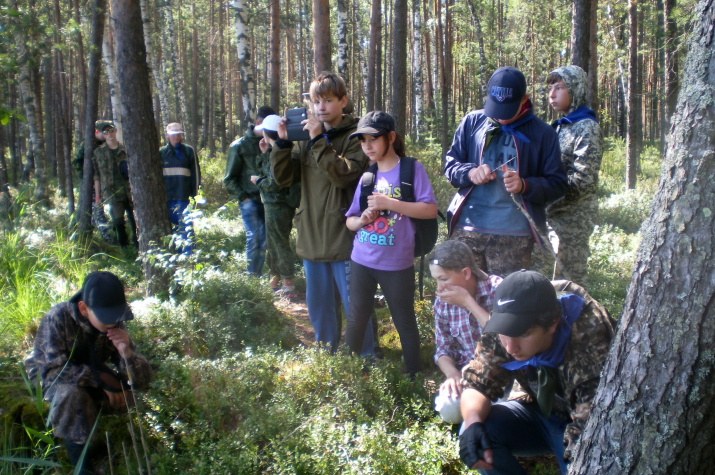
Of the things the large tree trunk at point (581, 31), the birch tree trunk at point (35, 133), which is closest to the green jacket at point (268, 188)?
the large tree trunk at point (581, 31)

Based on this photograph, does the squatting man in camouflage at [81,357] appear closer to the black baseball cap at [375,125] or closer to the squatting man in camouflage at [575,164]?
the black baseball cap at [375,125]

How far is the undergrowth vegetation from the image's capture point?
2.81m

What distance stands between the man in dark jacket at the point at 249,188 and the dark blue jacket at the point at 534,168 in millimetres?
3223

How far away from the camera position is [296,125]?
3.98m

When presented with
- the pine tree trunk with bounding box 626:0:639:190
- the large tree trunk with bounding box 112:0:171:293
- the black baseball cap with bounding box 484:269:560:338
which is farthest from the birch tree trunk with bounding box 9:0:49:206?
the pine tree trunk with bounding box 626:0:639:190

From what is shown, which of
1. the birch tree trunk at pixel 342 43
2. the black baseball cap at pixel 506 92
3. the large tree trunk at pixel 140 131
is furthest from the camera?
the birch tree trunk at pixel 342 43

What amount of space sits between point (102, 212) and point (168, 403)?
233 inches

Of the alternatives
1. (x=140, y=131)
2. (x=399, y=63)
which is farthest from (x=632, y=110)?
(x=140, y=131)

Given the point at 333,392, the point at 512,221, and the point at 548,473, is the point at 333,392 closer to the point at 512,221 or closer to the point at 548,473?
the point at 548,473

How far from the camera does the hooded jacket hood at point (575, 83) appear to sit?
3.75 metres

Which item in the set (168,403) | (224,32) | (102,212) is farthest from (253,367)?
(224,32)

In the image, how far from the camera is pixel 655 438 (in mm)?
1699

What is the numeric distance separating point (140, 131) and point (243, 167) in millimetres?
1508

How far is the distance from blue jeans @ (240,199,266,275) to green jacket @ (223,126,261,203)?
0.12 metres
